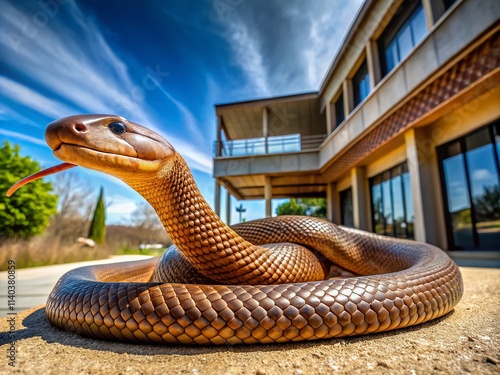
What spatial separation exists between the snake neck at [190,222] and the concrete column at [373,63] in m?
9.60

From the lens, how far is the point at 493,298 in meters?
2.56

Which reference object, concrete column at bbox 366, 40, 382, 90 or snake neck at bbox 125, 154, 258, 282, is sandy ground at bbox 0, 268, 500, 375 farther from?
concrete column at bbox 366, 40, 382, 90

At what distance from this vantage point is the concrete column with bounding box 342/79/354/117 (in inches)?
469

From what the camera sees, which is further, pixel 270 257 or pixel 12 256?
pixel 12 256

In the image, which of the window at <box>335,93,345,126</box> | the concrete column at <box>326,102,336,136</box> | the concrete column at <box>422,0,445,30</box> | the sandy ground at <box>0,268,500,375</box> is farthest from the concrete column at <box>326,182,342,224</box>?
the sandy ground at <box>0,268,500,375</box>

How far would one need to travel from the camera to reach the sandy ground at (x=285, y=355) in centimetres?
124

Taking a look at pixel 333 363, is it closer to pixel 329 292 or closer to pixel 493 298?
pixel 329 292

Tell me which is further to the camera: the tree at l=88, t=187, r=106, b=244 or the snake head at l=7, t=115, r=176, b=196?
the tree at l=88, t=187, r=106, b=244

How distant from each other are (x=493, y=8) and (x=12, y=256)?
11523 mm

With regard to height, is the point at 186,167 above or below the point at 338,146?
below

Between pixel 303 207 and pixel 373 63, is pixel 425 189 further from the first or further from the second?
pixel 303 207

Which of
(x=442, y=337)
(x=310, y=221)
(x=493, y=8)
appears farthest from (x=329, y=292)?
(x=493, y=8)

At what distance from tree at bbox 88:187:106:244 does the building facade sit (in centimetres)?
1157

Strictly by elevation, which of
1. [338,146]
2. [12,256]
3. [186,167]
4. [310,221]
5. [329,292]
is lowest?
[12,256]
